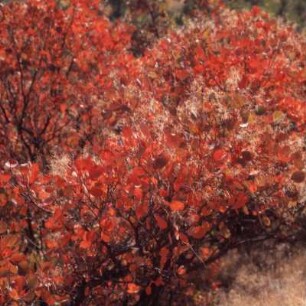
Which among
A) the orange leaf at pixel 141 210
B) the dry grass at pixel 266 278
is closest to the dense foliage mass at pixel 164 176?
the orange leaf at pixel 141 210

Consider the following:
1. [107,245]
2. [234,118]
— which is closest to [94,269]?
[107,245]

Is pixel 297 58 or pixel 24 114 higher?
pixel 297 58

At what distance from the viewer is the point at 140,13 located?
21.1 metres

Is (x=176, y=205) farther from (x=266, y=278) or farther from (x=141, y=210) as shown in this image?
(x=266, y=278)

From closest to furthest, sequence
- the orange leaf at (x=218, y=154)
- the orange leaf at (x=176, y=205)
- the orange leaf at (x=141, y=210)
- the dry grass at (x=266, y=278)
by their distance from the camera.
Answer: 1. the orange leaf at (x=176, y=205)
2. the orange leaf at (x=218, y=154)
3. the orange leaf at (x=141, y=210)
4. the dry grass at (x=266, y=278)

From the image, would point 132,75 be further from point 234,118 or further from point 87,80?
point 234,118

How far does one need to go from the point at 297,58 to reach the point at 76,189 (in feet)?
27.3

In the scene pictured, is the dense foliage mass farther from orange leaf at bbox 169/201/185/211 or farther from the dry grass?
the dry grass

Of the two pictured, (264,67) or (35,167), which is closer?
(35,167)

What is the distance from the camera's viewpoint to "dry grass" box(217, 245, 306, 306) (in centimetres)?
1012

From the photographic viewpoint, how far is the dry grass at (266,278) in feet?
33.2

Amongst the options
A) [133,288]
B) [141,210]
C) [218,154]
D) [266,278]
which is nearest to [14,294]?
[141,210]

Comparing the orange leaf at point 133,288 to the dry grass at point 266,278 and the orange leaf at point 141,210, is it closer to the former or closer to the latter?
the orange leaf at point 141,210

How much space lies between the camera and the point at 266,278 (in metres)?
12.0
